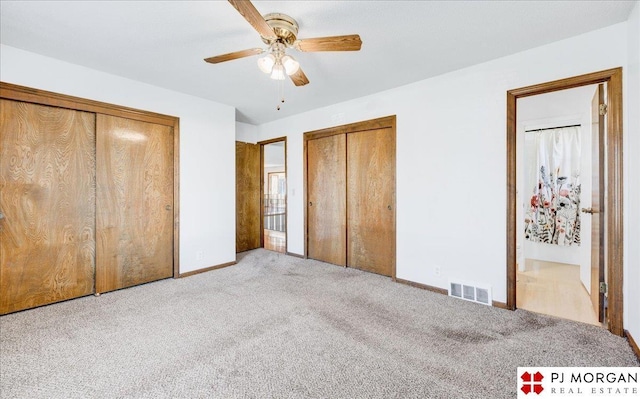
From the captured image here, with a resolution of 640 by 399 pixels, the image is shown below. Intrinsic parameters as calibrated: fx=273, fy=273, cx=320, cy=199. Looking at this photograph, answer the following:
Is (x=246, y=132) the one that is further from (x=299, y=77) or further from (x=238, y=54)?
(x=238, y=54)

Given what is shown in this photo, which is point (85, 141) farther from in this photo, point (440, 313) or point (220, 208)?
point (440, 313)

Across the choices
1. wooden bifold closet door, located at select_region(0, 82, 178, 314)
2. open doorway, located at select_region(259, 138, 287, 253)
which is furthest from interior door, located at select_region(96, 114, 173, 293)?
open doorway, located at select_region(259, 138, 287, 253)

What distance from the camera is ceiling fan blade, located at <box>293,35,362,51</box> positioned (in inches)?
71.1

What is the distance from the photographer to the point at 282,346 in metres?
1.95

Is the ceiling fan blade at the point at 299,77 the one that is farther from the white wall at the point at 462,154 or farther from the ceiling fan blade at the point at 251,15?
the white wall at the point at 462,154

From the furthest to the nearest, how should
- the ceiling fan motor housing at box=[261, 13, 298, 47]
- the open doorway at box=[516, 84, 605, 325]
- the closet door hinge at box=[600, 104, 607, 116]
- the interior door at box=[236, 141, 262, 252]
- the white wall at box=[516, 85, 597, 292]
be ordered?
1. the interior door at box=[236, 141, 262, 252]
2. the open doorway at box=[516, 84, 605, 325]
3. the white wall at box=[516, 85, 597, 292]
4. the closet door hinge at box=[600, 104, 607, 116]
5. the ceiling fan motor housing at box=[261, 13, 298, 47]

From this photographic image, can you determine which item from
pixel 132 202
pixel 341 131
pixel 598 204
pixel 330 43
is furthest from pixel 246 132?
pixel 598 204

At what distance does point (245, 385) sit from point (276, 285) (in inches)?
66.1

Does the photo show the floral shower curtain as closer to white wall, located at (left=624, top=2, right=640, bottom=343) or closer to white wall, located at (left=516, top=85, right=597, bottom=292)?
white wall, located at (left=516, top=85, right=597, bottom=292)

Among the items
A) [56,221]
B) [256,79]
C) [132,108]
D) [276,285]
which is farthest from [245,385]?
[132,108]

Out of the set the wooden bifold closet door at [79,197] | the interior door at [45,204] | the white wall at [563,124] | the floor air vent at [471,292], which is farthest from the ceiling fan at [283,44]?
the white wall at [563,124]

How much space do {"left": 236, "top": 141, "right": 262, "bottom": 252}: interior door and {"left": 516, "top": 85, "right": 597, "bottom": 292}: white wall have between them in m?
4.19

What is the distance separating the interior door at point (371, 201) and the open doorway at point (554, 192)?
1554 mm

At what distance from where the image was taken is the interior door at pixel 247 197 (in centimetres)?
498
